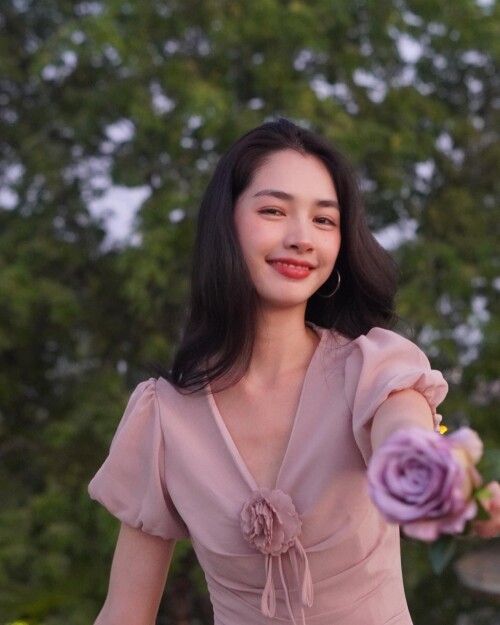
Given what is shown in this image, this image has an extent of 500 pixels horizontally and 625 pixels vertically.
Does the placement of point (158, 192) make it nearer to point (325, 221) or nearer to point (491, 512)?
point (325, 221)

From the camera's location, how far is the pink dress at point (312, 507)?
73.3 inches

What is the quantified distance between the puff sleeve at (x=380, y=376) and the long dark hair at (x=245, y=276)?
15cm

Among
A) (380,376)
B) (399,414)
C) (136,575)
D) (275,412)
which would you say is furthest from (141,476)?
(399,414)

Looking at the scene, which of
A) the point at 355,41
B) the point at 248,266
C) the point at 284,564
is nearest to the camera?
the point at 284,564

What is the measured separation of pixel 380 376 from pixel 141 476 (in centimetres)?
56

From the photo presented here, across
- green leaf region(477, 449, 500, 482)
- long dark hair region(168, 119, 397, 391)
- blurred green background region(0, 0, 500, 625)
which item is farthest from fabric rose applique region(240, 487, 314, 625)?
blurred green background region(0, 0, 500, 625)

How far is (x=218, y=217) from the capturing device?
208 centimetres

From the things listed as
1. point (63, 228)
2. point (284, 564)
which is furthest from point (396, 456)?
point (63, 228)

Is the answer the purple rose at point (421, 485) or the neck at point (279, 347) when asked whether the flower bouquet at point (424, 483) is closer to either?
the purple rose at point (421, 485)

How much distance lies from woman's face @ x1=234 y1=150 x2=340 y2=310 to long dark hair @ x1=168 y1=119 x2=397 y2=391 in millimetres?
31

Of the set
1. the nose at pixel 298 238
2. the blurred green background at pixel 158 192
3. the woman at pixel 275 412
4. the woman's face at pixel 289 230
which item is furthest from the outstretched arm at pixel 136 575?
the blurred green background at pixel 158 192

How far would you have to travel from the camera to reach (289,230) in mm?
1963

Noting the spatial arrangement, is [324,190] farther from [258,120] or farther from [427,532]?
[258,120]

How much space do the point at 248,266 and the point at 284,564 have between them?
54 centimetres
